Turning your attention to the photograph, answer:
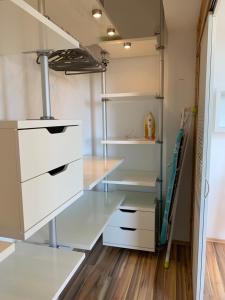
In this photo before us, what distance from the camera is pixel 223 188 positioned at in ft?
8.21

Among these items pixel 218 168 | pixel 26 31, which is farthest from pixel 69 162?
pixel 218 168

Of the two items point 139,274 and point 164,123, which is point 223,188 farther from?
point 139,274

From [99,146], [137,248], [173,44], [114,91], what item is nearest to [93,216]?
[137,248]

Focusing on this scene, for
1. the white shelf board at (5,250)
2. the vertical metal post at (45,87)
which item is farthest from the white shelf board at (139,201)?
the white shelf board at (5,250)

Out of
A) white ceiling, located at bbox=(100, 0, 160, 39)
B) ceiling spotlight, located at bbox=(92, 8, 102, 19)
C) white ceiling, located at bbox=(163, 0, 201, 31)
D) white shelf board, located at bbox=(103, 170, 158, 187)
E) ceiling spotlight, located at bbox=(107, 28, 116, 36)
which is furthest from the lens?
white ceiling, located at bbox=(100, 0, 160, 39)

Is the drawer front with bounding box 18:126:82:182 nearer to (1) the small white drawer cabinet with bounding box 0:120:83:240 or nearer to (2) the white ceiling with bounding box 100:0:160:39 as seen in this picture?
(1) the small white drawer cabinet with bounding box 0:120:83:240

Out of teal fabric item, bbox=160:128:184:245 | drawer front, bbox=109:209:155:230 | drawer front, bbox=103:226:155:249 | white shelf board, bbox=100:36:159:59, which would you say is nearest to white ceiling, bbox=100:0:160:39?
white shelf board, bbox=100:36:159:59

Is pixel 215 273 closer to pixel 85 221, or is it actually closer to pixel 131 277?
pixel 131 277

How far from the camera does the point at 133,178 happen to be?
2307 millimetres

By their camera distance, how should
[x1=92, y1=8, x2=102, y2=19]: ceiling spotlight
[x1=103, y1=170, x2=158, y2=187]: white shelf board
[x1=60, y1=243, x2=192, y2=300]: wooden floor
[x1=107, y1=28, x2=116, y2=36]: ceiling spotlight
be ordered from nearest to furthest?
[x1=92, y1=8, x2=102, y2=19]: ceiling spotlight < [x1=60, y1=243, x2=192, y2=300]: wooden floor < [x1=107, y1=28, x2=116, y2=36]: ceiling spotlight < [x1=103, y1=170, x2=158, y2=187]: white shelf board

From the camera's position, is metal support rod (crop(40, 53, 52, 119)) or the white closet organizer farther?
the white closet organizer

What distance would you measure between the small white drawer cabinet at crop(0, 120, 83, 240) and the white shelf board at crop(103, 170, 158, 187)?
130cm

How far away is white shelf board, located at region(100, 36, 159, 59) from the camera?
1.99m

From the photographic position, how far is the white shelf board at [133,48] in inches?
78.2
